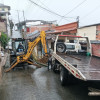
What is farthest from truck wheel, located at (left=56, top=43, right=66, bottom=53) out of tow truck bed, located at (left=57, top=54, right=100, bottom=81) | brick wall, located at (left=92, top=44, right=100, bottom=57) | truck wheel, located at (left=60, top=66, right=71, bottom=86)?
truck wheel, located at (left=60, top=66, right=71, bottom=86)

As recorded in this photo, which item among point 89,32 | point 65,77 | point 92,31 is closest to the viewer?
point 65,77

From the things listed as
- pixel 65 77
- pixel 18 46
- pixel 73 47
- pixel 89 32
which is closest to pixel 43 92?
pixel 65 77

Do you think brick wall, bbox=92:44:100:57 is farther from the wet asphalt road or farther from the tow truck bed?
the wet asphalt road

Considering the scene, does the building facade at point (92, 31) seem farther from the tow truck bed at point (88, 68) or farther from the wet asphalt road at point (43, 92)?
the wet asphalt road at point (43, 92)

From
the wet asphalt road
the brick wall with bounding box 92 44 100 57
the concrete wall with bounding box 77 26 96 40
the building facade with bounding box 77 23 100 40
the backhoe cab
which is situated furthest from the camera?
the concrete wall with bounding box 77 26 96 40

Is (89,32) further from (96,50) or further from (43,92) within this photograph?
(43,92)

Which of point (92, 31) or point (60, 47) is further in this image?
point (92, 31)

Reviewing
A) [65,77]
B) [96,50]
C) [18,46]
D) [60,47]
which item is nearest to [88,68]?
[65,77]

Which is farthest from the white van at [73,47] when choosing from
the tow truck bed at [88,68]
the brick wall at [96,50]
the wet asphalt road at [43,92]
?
the wet asphalt road at [43,92]

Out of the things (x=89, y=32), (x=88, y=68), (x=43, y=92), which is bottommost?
(x=43, y=92)

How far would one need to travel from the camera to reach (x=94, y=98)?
15.4 ft

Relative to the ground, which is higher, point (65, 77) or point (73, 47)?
point (73, 47)

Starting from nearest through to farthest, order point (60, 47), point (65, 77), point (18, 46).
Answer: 1. point (65, 77)
2. point (60, 47)
3. point (18, 46)

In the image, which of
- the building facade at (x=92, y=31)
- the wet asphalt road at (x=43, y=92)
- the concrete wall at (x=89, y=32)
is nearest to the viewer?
the wet asphalt road at (x=43, y=92)
